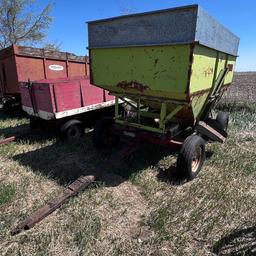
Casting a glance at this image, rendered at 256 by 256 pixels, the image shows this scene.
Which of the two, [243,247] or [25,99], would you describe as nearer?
[243,247]

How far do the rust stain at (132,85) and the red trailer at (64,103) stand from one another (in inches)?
74.4

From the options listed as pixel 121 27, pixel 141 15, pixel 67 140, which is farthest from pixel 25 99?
pixel 141 15

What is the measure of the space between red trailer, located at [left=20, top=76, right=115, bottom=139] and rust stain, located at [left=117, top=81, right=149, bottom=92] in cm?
189

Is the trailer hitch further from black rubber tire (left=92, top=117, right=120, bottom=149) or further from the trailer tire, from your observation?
the trailer tire

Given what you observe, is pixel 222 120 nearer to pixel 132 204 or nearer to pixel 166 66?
pixel 166 66

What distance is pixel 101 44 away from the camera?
189 inches

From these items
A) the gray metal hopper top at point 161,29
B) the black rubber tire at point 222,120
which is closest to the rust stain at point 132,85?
the gray metal hopper top at point 161,29

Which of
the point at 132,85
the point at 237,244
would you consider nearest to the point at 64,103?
the point at 132,85

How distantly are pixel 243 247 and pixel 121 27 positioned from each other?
372cm

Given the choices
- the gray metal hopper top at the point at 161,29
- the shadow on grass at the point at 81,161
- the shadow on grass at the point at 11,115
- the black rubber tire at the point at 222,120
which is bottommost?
the shadow on grass at the point at 11,115

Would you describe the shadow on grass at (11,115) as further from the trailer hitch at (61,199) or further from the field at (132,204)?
the trailer hitch at (61,199)

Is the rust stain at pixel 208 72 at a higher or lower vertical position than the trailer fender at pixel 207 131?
higher

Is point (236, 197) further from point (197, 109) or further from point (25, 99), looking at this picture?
point (25, 99)

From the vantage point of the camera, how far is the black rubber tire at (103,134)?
5.61 m
